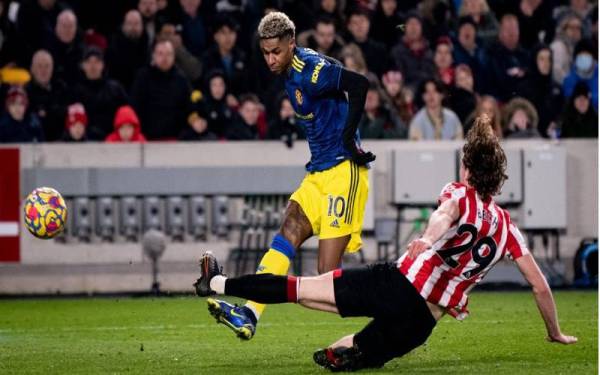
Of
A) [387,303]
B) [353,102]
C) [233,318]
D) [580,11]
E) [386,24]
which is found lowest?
[233,318]

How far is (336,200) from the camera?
32.0 feet

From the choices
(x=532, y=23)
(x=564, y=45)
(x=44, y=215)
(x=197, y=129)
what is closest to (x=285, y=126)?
(x=197, y=129)

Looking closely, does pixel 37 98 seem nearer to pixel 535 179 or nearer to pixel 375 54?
pixel 375 54

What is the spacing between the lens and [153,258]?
16234 millimetres

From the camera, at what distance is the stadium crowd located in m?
16.5

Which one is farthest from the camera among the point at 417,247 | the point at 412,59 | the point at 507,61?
the point at 507,61

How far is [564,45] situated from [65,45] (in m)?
6.39

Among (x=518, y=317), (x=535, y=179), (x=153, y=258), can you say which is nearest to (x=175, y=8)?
(x=153, y=258)

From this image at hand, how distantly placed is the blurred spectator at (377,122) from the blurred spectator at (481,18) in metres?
2.47

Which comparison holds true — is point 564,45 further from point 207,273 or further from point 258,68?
point 207,273

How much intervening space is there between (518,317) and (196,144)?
17.2ft

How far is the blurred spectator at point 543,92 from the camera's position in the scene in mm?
17750

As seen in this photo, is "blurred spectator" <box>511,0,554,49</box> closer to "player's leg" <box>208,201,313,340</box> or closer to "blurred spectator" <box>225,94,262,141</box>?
"blurred spectator" <box>225,94,262,141</box>

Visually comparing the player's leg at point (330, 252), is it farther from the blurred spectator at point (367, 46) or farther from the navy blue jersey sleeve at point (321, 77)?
the blurred spectator at point (367, 46)
